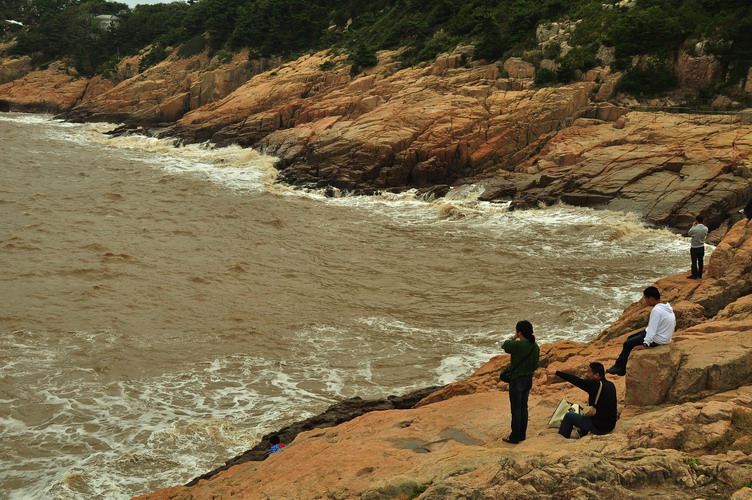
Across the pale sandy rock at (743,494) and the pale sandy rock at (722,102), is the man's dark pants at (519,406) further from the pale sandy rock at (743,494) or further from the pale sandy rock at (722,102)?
the pale sandy rock at (722,102)

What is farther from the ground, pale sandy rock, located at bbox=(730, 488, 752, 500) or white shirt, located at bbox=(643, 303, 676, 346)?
white shirt, located at bbox=(643, 303, 676, 346)

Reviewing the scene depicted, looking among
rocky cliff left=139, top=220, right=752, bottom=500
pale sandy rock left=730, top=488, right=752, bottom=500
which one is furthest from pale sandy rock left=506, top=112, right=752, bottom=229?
pale sandy rock left=730, top=488, right=752, bottom=500

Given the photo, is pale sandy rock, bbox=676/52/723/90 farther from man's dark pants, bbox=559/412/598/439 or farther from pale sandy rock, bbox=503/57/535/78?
man's dark pants, bbox=559/412/598/439

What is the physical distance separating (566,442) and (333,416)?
16.1ft

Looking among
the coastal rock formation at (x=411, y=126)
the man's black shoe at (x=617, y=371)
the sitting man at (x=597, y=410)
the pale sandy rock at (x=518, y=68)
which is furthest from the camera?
the pale sandy rock at (x=518, y=68)

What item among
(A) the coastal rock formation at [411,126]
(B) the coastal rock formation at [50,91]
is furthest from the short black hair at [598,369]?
(B) the coastal rock formation at [50,91]

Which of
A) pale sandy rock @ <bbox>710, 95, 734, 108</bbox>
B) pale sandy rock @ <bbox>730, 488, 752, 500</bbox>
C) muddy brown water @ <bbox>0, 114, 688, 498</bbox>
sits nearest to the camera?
pale sandy rock @ <bbox>730, 488, 752, 500</bbox>

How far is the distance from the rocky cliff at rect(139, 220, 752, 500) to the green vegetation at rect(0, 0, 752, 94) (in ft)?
77.5

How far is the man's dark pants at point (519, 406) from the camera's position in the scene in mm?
7785

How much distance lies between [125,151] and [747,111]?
35.4m

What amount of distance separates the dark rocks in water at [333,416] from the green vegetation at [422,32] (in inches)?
986

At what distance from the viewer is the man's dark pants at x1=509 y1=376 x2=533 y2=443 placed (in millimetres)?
A: 7785

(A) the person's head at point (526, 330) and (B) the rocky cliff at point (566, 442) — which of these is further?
(A) the person's head at point (526, 330)

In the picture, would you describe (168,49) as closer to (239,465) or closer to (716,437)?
(239,465)
